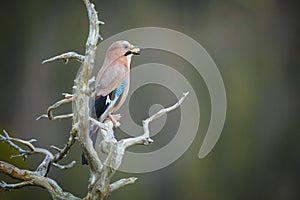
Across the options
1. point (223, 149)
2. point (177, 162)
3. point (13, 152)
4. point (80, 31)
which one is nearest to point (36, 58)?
point (80, 31)

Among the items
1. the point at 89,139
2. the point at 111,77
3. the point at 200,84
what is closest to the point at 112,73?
the point at 111,77

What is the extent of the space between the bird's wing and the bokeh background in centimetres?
98

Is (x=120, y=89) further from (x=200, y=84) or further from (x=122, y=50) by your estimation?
(x=200, y=84)

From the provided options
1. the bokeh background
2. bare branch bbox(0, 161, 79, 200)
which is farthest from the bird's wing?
the bokeh background

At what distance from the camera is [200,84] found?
2113mm

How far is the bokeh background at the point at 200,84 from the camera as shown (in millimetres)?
2080

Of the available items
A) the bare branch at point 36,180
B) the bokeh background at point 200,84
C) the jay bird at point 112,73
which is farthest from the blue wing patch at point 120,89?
the bokeh background at point 200,84

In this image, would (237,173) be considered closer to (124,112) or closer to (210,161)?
(210,161)

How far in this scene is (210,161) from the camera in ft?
6.91

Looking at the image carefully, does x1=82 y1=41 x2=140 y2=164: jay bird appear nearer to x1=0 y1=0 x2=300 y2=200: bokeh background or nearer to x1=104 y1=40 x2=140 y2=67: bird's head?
x1=104 y1=40 x2=140 y2=67: bird's head

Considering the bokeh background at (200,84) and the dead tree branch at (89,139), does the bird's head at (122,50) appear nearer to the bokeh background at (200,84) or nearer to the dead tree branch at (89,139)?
the dead tree branch at (89,139)

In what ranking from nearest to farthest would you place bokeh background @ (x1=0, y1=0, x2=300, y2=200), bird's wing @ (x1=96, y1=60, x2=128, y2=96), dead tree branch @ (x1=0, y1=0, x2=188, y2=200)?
dead tree branch @ (x1=0, y1=0, x2=188, y2=200) → bird's wing @ (x1=96, y1=60, x2=128, y2=96) → bokeh background @ (x1=0, y1=0, x2=300, y2=200)

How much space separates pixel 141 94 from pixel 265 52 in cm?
52

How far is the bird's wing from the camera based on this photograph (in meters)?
1.09
